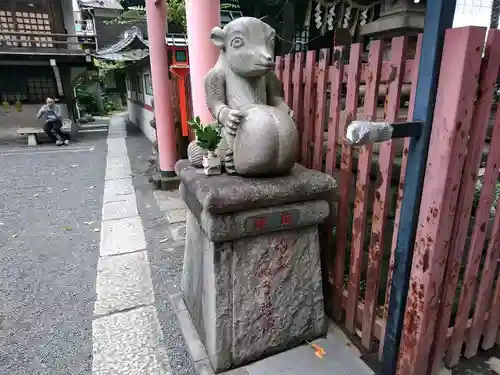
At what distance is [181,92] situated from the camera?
546 cm

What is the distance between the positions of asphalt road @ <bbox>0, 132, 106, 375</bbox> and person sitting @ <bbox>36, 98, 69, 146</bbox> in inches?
170

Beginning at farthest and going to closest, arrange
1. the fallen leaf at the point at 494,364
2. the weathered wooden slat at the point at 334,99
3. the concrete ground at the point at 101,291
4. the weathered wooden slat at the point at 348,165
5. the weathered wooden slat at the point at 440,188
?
the concrete ground at the point at 101,291 < the fallen leaf at the point at 494,364 < the weathered wooden slat at the point at 334,99 < the weathered wooden slat at the point at 348,165 < the weathered wooden slat at the point at 440,188

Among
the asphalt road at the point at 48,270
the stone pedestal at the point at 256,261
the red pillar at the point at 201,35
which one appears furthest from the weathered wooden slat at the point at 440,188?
the red pillar at the point at 201,35

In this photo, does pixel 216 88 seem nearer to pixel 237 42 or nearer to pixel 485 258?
pixel 237 42

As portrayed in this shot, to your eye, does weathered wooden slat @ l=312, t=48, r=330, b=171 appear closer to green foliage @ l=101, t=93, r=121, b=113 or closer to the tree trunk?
the tree trunk

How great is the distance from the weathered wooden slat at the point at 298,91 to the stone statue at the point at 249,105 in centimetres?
26

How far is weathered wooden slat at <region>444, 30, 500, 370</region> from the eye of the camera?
54.2 inches

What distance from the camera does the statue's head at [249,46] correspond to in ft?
5.85

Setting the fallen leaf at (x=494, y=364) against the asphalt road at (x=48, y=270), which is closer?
the fallen leaf at (x=494, y=364)

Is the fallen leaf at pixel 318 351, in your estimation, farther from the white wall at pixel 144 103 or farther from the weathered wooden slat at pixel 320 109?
the white wall at pixel 144 103

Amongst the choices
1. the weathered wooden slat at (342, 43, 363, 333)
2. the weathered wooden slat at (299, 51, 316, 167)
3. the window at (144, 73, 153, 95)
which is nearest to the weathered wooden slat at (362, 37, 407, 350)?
the weathered wooden slat at (342, 43, 363, 333)

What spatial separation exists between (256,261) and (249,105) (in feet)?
2.78

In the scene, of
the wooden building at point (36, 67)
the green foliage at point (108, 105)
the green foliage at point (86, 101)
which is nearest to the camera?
the wooden building at point (36, 67)

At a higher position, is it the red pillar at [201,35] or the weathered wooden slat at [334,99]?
the red pillar at [201,35]
